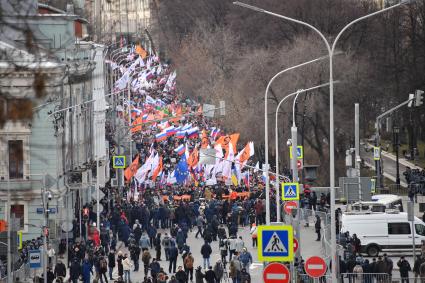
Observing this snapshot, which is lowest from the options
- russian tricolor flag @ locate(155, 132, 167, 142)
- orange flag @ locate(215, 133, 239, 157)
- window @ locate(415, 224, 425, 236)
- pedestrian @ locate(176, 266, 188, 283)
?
pedestrian @ locate(176, 266, 188, 283)

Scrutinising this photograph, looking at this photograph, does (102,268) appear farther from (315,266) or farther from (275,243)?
(275,243)

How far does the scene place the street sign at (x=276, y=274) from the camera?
806 inches

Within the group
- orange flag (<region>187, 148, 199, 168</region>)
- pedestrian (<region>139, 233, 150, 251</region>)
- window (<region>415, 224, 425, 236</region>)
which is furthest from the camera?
orange flag (<region>187, 148, 199, 168</region>)

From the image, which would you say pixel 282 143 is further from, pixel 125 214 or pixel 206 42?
pixel 206 42

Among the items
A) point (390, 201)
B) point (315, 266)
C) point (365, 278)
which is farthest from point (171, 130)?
point (315, 266)

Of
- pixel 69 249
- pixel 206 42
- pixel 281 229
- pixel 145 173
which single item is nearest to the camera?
pixel 281 229

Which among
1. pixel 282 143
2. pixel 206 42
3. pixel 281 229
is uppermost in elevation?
pixel 206 42

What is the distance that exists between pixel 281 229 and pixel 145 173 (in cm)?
3648

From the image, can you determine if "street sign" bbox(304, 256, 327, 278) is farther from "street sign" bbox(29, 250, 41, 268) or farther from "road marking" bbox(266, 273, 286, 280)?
"street sign" bbox(29, 250, 41, 268)

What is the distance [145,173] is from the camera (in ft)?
190

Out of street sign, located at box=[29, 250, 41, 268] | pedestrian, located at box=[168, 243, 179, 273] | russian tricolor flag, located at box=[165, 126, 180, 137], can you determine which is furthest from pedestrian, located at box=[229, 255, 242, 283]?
russian tricolor flag, located at box=[165, 126, 180, 137]

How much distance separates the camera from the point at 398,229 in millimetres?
43938

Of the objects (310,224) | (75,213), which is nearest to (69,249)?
(75,213)

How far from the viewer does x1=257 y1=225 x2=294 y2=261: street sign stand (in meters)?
21.5
